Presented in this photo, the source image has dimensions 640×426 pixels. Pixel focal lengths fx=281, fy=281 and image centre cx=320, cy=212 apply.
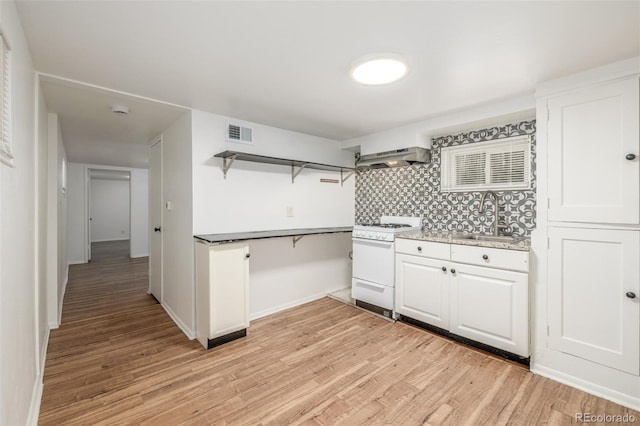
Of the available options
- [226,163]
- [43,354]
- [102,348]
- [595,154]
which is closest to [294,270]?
[226,163]

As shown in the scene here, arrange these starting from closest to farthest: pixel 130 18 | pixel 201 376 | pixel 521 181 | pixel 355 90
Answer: pixel 130 18, pixel 201 376, pixel 355 90, pixel 521 181

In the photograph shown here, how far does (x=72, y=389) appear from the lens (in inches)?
71.9

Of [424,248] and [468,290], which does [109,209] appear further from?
[468,290]

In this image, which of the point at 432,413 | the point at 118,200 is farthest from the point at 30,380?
the point at 118,200

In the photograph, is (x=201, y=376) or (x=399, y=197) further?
(x=399, y=197)

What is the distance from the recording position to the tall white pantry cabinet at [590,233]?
169 centimetres

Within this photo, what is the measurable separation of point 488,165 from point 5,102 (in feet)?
10.8

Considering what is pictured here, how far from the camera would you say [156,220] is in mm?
3557

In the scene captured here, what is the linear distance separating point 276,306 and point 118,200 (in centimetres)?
821

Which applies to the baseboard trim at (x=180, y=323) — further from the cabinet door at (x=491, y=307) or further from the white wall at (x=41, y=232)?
the cabinet door at (x=491, y=307)

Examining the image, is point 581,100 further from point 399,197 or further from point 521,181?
point 399,197

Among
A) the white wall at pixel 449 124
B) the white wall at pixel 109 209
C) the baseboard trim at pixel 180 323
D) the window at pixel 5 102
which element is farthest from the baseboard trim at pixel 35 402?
the white wall at pixel 109 209

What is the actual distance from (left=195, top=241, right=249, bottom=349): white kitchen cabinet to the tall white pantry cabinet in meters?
2.32

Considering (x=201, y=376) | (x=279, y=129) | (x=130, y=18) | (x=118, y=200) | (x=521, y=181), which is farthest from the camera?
(x=118, y=200)
